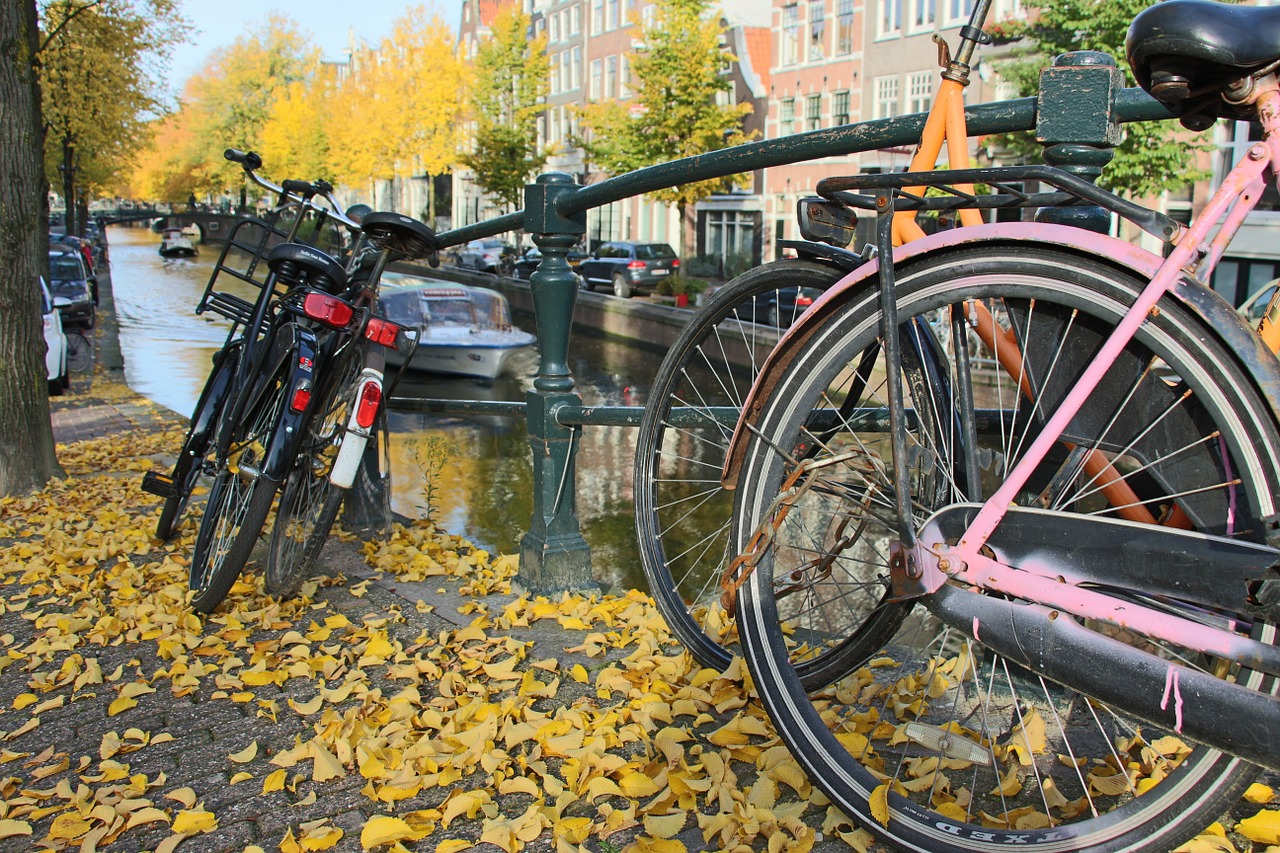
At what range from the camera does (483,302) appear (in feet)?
75.4

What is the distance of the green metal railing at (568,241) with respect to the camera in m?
2.44

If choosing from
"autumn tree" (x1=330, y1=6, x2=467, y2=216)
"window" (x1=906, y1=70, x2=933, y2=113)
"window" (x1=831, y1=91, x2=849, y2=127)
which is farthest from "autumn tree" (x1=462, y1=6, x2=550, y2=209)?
"window" (x1=906, y1=70, x2=933, y2=113)

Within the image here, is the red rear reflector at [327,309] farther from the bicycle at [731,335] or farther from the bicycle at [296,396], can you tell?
the bicycle at [731,335]

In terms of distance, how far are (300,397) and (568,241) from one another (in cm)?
Result: 98

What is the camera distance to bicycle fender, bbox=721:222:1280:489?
1561 millimetres

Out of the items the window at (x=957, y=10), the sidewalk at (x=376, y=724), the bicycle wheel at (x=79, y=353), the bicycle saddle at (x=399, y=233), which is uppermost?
the window at (x=957, y=10)

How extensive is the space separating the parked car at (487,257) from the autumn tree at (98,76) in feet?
39.5

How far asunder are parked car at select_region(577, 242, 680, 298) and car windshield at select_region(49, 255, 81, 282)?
14705 millimetres

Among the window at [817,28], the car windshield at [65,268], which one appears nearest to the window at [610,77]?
the window at [817,28]

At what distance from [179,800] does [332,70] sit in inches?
2664

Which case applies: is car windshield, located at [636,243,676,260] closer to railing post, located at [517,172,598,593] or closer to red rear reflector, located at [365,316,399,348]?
railing post, located at [517,172,598,593]

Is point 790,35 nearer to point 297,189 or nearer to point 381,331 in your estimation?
point 297,189

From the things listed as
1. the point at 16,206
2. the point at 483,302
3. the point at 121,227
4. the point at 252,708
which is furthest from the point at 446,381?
the point at 121,227

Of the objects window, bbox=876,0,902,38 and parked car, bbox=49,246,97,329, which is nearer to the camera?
parked car, bbox=49,246,97,329
